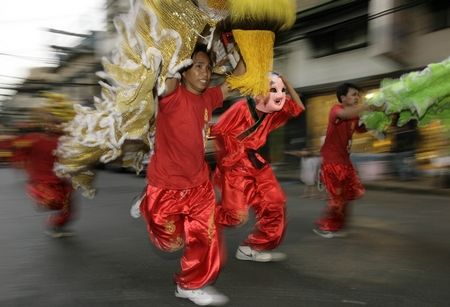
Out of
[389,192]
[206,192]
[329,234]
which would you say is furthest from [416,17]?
[206,192]

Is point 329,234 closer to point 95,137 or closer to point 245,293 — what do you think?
point 245,293

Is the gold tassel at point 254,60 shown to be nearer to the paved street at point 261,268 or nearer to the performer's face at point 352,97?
the paved street at point 261,268

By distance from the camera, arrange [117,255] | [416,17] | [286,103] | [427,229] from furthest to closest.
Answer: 1. [416,17]
2. [427,229]
3. [117,255]
4. [286,103]

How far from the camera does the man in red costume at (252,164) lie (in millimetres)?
3777

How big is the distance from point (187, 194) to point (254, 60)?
99cm

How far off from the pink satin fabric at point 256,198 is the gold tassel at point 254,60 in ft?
2.51

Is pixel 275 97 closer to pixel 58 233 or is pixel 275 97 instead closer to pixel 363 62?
pixel 58 233

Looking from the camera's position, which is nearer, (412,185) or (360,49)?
(412,185)

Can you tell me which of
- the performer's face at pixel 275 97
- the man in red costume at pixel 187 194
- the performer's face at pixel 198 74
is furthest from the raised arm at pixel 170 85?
the performer's face at pixel 275 97

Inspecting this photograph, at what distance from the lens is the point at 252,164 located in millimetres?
3834

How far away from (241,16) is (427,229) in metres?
3.54

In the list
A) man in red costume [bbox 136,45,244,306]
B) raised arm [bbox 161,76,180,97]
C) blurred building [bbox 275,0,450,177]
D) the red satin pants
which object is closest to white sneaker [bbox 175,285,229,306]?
man in red costume [bbox 136,45,244,306]

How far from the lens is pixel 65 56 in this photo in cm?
1566

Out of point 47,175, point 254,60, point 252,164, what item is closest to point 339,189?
point 252,164
